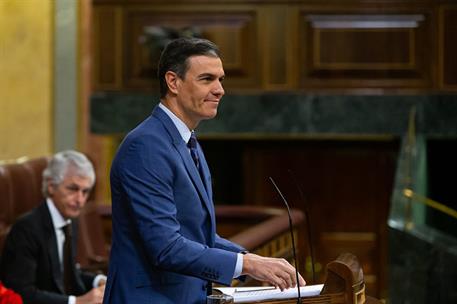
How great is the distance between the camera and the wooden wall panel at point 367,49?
25.6ft

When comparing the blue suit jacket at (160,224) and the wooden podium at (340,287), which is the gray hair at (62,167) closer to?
the blue suit jacket at (160,224)

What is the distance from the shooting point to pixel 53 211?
414 cm

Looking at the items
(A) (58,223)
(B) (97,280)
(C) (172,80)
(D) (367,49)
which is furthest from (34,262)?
(D) (367,49)

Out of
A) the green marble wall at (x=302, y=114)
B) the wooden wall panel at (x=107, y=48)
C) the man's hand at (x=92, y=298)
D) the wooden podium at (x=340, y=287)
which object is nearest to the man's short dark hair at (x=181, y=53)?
the wooden podium at (x=340, y=287)

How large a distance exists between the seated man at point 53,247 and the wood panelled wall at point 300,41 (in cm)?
380

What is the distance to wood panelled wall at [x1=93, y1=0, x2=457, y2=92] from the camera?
779 centimetres

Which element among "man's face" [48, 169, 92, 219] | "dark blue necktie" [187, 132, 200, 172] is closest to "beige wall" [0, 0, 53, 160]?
"man's face" [48, 169, 92, 219]

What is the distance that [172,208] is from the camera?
230 centimetres

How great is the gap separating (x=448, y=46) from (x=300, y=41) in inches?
43.4

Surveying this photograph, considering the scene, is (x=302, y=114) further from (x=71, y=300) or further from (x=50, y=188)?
(x=71, y=300)

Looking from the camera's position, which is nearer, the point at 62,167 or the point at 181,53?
the point at 181,53

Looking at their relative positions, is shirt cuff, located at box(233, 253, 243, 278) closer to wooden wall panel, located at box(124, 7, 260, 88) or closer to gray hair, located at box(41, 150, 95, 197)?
gray hair, located at box(41, 150, 95, 197)

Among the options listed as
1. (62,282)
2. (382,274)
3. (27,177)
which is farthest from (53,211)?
(382,274)

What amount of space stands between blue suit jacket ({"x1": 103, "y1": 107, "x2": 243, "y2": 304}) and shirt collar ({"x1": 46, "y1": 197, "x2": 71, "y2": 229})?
1776 mm
